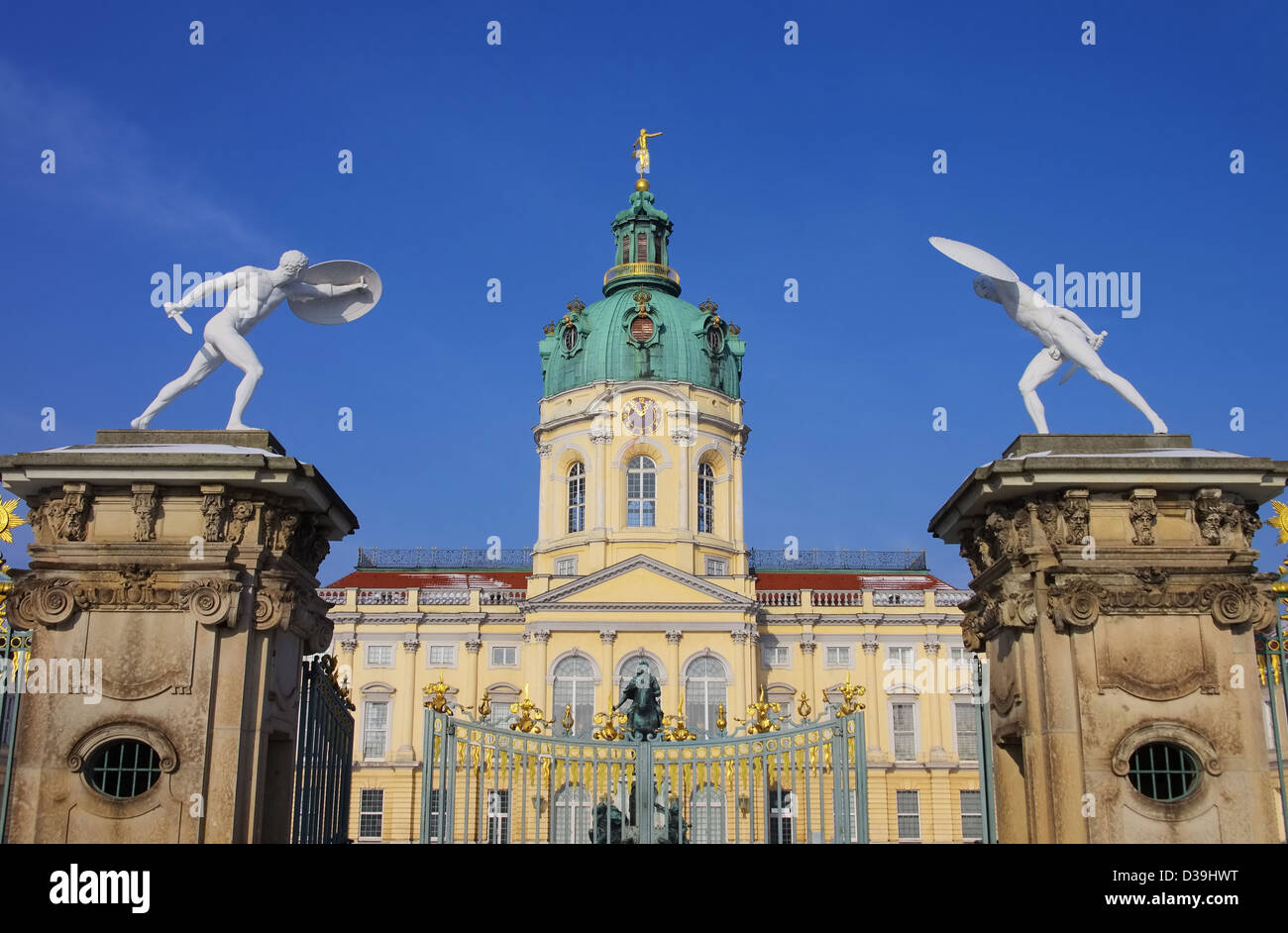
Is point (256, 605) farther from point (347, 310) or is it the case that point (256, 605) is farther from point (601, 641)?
point (601, 641)

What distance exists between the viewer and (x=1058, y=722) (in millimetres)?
12297

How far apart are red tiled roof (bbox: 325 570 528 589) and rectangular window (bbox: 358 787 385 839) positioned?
32.5ft

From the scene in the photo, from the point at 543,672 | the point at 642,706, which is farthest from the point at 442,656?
the point at 642,706

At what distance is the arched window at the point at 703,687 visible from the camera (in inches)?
2088

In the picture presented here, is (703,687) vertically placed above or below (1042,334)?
above

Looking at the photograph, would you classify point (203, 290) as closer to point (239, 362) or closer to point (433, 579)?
point (239, 362)

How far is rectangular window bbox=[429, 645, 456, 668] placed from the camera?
185 feet

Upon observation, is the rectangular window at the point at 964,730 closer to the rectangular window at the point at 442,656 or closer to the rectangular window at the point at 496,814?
the rectangular window at the point at 496,814

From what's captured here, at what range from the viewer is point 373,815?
5444 centimetres

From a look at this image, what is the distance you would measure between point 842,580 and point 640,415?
14635 mm

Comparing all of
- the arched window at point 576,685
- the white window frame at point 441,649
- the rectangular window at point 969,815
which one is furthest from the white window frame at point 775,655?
the white window frame at point 441,649

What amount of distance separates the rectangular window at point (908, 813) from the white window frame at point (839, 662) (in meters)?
5.66
